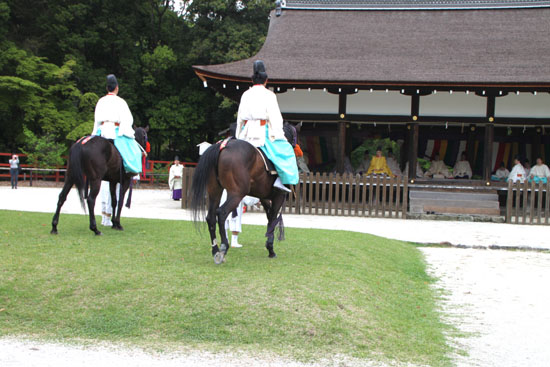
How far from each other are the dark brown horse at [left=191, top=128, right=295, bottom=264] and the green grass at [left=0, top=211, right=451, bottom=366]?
0.49 metres

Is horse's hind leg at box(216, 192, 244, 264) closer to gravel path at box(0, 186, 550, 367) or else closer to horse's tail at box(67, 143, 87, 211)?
gravel path at box(0, 186, 550, 367)

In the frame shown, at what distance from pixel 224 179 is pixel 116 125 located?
333 centimetres

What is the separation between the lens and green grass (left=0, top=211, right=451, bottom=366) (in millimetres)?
4074

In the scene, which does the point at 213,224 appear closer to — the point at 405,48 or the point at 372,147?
the point at 405,48

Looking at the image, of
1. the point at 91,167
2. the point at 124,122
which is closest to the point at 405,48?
the point at 124,122

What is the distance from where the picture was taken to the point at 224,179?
609 cm

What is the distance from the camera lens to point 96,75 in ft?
108

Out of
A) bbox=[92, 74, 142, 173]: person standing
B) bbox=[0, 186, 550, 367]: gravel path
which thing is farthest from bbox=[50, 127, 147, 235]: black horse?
bbox=[0, 186, 550, 367]: gravel path

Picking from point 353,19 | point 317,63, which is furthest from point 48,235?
point 353,19

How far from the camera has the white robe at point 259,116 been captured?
6527mm

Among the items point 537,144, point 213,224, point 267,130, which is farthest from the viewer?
point 537,144

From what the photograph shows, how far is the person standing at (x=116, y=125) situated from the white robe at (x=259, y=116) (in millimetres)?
2688

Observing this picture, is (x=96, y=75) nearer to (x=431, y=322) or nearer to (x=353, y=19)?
(x=353, y=19)

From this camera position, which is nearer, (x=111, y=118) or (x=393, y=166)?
(x=111, y=118)
